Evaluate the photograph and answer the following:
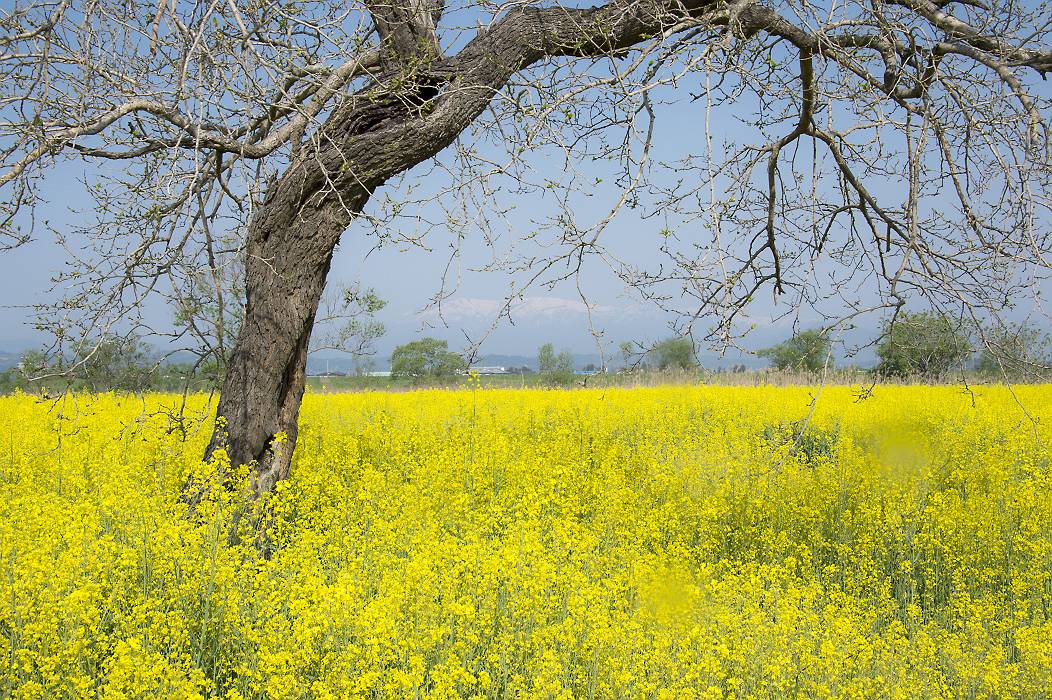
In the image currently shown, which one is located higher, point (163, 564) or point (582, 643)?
point (163, 564)

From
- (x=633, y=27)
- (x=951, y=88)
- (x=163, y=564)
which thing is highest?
(x=633, y=27)

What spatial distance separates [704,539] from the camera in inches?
226

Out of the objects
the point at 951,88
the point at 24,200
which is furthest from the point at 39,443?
the point at 951,88

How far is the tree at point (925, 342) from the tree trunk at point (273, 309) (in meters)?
3.76

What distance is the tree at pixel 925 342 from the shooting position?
190 inches

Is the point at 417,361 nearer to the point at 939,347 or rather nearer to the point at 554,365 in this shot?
the point at 554,365

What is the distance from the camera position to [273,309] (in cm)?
538

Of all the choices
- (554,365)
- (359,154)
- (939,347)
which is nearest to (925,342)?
(939,347)

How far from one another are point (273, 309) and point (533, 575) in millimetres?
2881

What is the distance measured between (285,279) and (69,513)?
1.98 meters

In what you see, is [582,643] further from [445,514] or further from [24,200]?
[24,200]

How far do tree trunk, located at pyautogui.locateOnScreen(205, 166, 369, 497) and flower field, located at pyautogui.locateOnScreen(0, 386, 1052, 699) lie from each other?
1.49 feet

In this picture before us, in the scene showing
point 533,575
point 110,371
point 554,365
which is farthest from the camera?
point 554,365

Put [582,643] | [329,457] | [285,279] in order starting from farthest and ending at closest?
[329,457], [285,279], [582,643]
